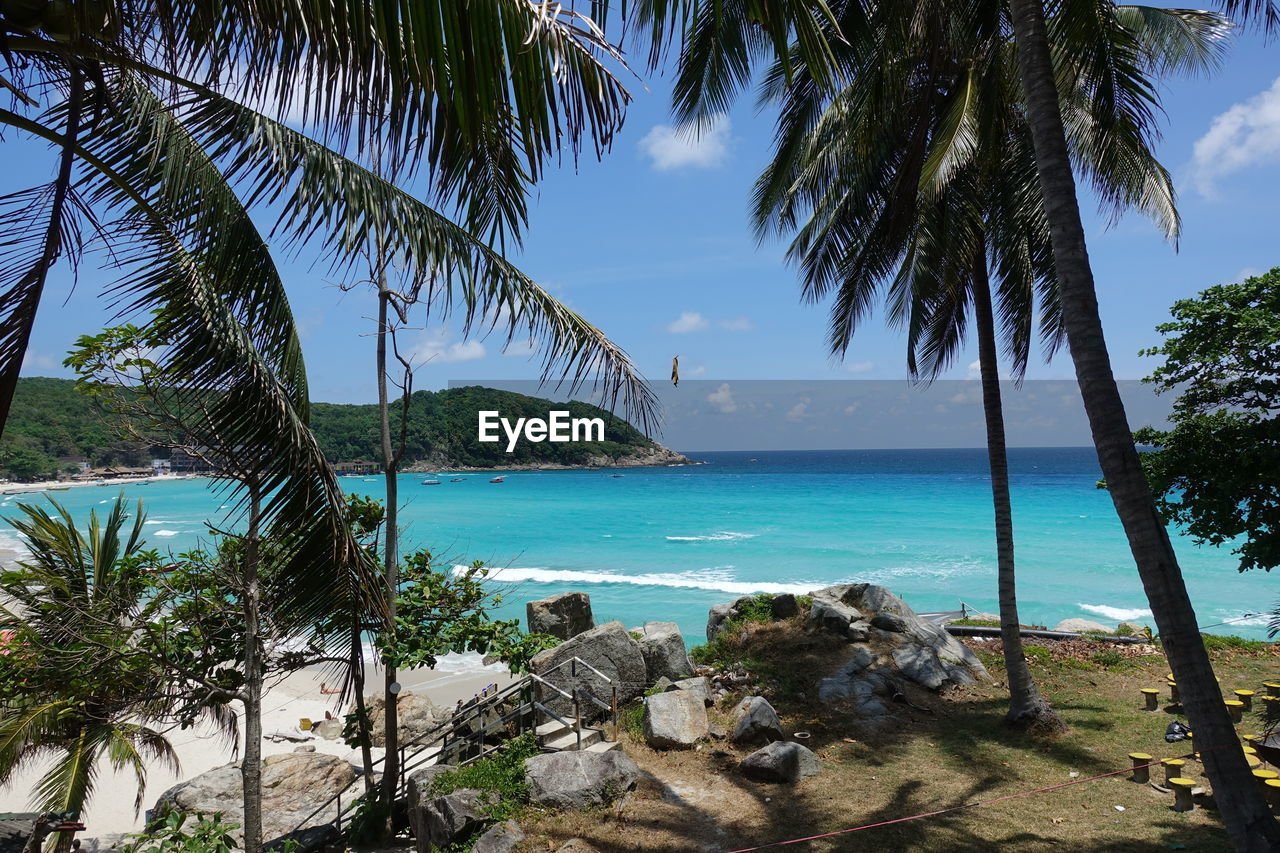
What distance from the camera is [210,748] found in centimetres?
1453

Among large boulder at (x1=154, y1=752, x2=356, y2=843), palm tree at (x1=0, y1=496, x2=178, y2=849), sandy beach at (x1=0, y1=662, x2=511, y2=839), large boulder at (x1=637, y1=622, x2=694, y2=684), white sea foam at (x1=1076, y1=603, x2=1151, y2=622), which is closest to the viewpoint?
palm tree at (x1=0, y1=496, x2=178, y2=849)

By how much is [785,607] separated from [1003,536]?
415cm

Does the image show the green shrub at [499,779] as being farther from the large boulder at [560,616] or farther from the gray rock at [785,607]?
the gray rock at [785,607]

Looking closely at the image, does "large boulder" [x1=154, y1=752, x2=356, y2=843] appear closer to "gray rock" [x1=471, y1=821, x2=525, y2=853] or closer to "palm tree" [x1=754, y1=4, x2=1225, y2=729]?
"gray rock" [x1=471, y1=821, x2=525, y2=853]

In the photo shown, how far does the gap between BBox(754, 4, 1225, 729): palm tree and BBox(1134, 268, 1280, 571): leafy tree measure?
1.28 metres

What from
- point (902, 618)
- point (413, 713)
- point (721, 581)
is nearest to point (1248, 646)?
point (902, 618)

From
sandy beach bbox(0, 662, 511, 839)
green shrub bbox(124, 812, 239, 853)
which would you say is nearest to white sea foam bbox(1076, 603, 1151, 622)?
sandy beach bbox(0, 662, 511, 839)

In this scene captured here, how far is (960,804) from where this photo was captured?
22.7 feet

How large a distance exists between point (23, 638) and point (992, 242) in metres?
11.8

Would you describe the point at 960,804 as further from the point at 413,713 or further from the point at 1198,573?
the point at 1198,573

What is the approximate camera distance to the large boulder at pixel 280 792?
9.45 metres

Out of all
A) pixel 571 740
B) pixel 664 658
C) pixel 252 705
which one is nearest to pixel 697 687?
pixel 664 658

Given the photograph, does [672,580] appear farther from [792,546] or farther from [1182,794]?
[1182,794]

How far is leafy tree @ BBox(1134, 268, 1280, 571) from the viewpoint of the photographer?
320 inches
